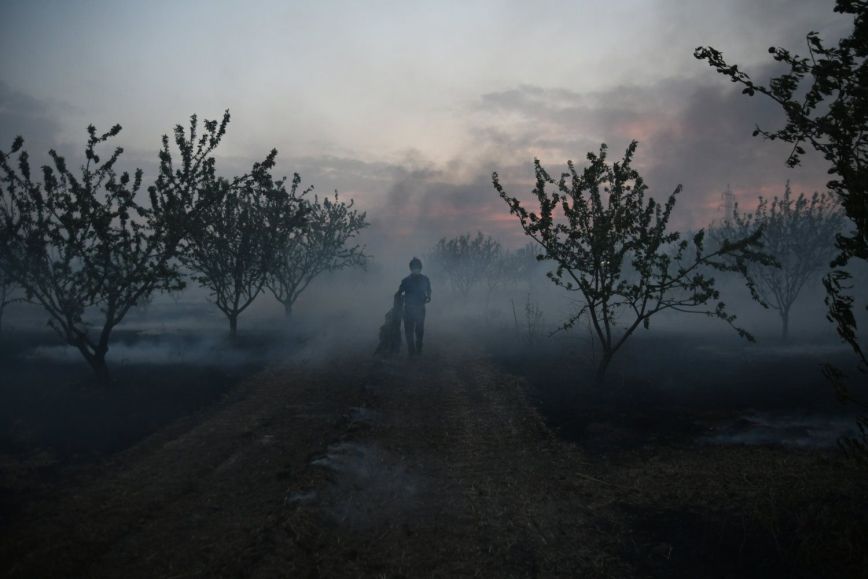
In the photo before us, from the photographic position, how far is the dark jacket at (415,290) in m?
15.8

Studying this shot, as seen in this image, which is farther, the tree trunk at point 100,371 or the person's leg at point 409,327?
the person's leg at point 409,327

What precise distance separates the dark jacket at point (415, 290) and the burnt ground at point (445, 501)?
609 cm

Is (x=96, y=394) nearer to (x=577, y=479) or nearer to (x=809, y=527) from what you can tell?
(x=577, y=479)

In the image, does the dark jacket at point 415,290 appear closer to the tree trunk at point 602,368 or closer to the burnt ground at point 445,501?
the burnt ground at point 445,501

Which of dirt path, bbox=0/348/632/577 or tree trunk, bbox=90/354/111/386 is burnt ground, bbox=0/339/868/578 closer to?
dirt path, bbox=0/348/632/577

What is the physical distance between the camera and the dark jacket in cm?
1583

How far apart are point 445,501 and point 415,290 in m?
10.2

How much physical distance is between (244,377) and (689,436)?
11578 millimetres

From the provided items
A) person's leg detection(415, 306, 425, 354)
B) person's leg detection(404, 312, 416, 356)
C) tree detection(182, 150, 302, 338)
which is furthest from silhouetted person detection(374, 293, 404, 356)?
tree detection(182, 150, 302, 338)

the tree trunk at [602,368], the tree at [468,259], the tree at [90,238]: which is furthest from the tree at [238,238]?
the tree at [468,259]

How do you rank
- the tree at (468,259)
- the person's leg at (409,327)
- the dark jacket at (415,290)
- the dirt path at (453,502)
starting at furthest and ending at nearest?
1. the tree at (468,259)
2. the person's leg at (409,327)
3. the dark jacket at (415,290)
4. the dirt path at (453,502)

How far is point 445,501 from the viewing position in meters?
6.08

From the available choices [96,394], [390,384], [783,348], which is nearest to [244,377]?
[96,394]

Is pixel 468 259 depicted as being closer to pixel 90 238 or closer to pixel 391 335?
pixel 391 335
